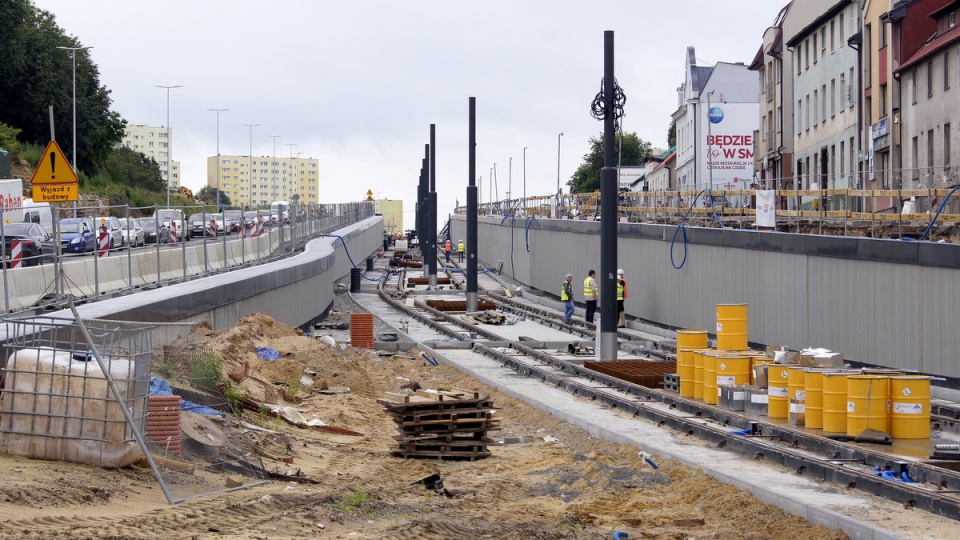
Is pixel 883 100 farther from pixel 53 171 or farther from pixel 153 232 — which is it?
pixel 53 171

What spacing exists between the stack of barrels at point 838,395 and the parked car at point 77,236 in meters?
10.9

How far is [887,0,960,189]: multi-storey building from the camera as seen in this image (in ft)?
135

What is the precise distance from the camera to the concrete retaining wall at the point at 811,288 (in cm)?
2095

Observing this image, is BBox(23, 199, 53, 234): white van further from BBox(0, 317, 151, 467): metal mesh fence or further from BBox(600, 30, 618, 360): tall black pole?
BBox(600, 30, 618, 360): tall black pole

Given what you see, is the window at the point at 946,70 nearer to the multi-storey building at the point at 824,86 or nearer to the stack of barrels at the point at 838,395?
the multi-storey building at the point at 824,86

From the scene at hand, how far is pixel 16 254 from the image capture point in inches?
683

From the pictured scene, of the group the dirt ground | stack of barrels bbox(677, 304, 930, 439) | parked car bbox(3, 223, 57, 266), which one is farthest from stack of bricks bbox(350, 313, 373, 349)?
stack of barrels bbox(677, 304, 930, 439)

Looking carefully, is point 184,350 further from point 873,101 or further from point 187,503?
point 873,101

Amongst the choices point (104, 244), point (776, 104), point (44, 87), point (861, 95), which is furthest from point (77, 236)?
point (44, 87)

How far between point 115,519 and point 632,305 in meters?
32.0

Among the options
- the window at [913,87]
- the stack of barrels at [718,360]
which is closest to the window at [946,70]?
the window at [913,87]

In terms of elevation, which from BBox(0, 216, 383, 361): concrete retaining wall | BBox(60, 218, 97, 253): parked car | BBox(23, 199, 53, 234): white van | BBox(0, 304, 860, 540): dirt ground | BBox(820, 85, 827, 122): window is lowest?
BBox(0, 304, 860, 540): dirt ground

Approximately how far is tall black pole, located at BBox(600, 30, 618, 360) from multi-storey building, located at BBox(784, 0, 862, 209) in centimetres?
3089

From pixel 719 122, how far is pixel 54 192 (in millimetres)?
77524
